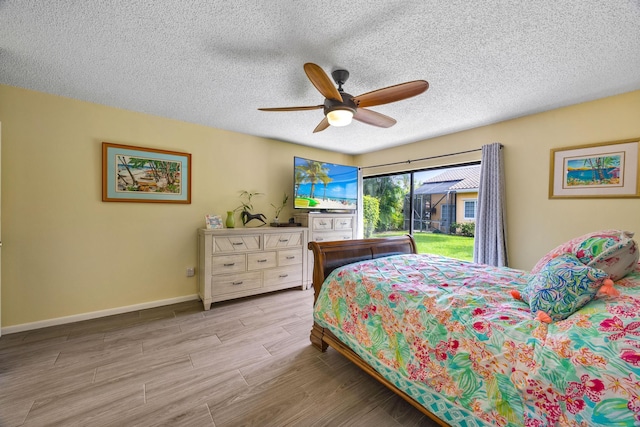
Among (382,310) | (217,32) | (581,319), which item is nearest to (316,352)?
(382,310)

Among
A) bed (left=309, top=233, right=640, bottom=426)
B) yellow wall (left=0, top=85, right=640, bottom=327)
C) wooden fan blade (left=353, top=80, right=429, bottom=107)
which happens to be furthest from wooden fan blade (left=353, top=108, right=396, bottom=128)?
yellow wall (left=0, top=85, right=640, bottom=327)

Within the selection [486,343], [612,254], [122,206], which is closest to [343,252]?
[486,343]

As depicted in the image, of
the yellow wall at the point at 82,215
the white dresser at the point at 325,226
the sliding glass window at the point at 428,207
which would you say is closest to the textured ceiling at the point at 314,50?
the yellow wall at the point at 82,215

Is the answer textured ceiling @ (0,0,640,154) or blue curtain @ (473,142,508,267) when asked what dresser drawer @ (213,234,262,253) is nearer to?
textured ceiling @ (0,0,640,154)

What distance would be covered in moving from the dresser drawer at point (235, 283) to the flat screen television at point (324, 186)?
128cm

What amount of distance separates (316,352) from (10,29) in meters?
3.17

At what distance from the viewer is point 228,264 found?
3.11 meters

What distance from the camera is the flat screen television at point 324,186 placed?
3.95 meters

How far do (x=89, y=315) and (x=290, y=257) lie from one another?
236 cm

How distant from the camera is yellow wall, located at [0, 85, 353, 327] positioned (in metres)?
2.36

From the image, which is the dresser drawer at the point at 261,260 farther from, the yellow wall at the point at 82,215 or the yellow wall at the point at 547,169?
the yellow wall at the point at 547,169

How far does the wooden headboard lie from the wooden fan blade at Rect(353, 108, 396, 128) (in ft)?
3.75

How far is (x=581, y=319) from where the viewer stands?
1.01 m

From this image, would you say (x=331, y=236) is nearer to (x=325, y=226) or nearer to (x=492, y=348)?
(x=325, y=226)
